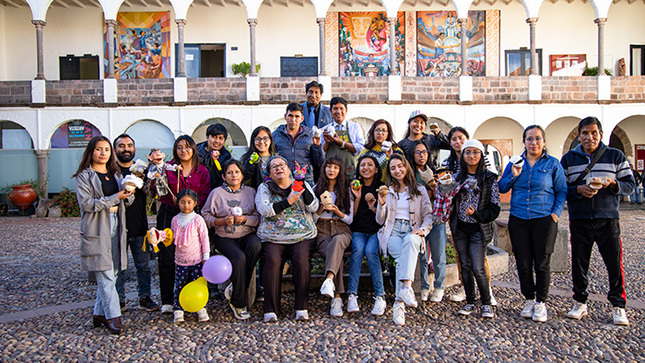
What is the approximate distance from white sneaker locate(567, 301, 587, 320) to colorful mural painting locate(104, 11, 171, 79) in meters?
16.6

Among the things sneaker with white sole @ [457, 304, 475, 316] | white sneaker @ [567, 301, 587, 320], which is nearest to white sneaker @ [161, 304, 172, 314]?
sneaker with white sole @ [457, 304, 475, 316]

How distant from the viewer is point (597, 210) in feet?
14.4

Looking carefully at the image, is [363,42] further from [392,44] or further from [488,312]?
[488,312]

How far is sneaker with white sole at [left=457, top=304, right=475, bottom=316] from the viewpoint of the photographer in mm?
4602

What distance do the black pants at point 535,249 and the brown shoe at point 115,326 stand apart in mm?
3799


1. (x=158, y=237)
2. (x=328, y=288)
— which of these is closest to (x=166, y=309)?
(x=158, y=237)

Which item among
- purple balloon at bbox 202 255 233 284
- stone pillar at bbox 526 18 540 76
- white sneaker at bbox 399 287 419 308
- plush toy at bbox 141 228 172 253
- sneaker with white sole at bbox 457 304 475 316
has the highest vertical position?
stone pillar at bbox 526 18 540 76

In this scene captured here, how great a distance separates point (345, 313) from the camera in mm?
4695

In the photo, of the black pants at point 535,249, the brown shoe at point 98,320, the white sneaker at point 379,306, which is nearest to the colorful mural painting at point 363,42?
the black pants at point 535,249

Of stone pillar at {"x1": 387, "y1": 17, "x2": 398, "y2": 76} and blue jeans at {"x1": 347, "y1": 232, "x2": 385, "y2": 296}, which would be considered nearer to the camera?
blue jeans at {"x1": 347, "y1": 232, "x2": 385, "y2": 296}

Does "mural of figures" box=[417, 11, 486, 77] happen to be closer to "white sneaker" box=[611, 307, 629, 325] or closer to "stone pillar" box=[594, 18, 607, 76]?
"stone pillar" box=[594, 18, 607, 76]

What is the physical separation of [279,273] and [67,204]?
12.6 meters

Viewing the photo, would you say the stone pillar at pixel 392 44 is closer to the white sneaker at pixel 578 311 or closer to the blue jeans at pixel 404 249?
the blue jeans at pixel 404 249

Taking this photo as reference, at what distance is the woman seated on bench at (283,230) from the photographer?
4547 millimetres
